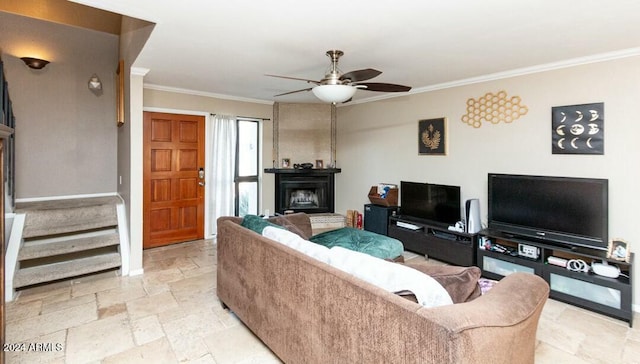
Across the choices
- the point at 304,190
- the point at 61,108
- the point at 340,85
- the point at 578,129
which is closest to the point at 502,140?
the point at 578,129

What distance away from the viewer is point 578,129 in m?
3.34

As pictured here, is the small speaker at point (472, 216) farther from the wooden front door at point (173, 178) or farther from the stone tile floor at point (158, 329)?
the wooden front door at point (173, 178)

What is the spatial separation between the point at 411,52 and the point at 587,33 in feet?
4.57

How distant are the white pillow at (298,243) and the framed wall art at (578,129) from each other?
2.98 metres

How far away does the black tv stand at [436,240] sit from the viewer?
3961 mm

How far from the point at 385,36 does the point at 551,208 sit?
8.25 ft

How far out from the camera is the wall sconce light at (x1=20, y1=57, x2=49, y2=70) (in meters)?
4.09

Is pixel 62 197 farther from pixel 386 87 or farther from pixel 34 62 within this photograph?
pixel 386 87

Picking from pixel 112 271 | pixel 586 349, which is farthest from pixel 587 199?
pixel 112 271

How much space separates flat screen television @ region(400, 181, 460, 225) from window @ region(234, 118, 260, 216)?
105 inches

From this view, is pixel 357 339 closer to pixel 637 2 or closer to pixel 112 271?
pixel 637 2

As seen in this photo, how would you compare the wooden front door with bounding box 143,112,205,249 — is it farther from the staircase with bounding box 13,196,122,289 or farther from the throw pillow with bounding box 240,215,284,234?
the throw pillow with bounding box 240,215,284,234

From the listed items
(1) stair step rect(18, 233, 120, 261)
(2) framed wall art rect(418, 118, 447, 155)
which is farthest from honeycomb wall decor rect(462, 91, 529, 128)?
(1) stair step rect(18, 233, 120, 261)

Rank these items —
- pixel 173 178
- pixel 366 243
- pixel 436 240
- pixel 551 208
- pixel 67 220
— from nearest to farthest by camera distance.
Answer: pixel 366 243, pixel 551 208, pixel 67 220, pixel 436 240, pixel 173 178
